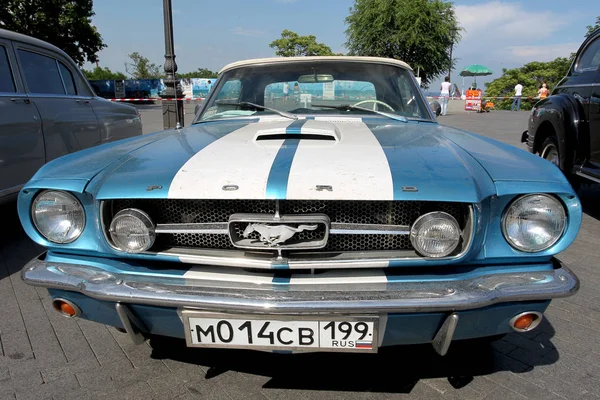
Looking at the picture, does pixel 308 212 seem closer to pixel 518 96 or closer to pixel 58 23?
pixel 518 96

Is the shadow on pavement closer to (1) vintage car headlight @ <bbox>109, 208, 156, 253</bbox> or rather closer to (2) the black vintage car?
(1) vintage car headlight @ <bbox>109, 208, 156, 253</bbox>

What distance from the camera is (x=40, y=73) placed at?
177 inches

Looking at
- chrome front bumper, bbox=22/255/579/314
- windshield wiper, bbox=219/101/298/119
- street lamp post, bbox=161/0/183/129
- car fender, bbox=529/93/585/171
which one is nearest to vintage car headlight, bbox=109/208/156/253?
chrome front bumper, bbox=22/255/579/314

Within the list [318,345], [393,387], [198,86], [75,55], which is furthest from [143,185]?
[198,86]

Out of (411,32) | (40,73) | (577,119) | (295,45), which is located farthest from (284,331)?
(295,45)

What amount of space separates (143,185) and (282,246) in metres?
0.57

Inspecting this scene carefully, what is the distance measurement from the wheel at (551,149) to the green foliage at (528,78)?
918 inches

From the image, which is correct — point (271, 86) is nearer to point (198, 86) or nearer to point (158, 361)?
point (158, 361)

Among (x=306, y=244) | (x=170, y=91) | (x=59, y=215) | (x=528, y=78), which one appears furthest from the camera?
(x=528, y=78)

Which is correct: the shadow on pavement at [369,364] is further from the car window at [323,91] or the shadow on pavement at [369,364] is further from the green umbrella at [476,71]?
the green umbrella at [476,71]

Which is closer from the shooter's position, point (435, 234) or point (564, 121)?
point (435, 234)

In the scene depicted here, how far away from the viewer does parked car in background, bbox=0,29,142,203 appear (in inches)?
147

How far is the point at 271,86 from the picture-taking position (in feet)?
10.2

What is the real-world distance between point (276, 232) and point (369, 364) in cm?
94
